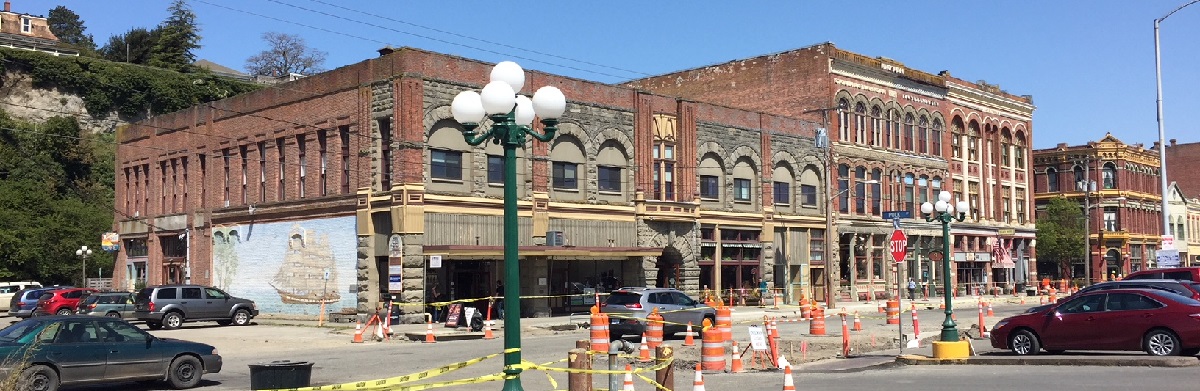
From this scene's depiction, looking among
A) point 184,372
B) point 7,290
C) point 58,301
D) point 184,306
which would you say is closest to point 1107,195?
point 184,306

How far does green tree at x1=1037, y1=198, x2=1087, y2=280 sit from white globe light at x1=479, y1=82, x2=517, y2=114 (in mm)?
75553

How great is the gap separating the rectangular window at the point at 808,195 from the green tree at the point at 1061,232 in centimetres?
3256

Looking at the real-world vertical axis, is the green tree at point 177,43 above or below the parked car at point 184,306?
above

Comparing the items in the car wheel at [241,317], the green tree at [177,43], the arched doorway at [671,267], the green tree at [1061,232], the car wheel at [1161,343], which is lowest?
the car wheel at [241,317]

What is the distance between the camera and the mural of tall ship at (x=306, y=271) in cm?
3994

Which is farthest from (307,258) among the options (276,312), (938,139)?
(938,139)

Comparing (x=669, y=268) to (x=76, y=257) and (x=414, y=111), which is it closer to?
(x=414, y=111)

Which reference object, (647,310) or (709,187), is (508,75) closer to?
(647,310)

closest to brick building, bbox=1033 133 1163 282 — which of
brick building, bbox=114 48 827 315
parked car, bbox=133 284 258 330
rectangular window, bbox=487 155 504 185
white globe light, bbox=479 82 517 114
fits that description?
brick building, bbox=114 48 827 315

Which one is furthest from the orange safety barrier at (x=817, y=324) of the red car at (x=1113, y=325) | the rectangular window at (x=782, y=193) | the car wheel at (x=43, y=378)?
the rectangular window at (x=782, y=193)

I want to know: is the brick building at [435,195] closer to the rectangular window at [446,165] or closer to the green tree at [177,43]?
the rectangular window at [446,165]

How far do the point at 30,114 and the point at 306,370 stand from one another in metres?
83.9

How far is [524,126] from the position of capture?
38.9ft

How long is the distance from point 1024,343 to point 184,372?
15909 mm
